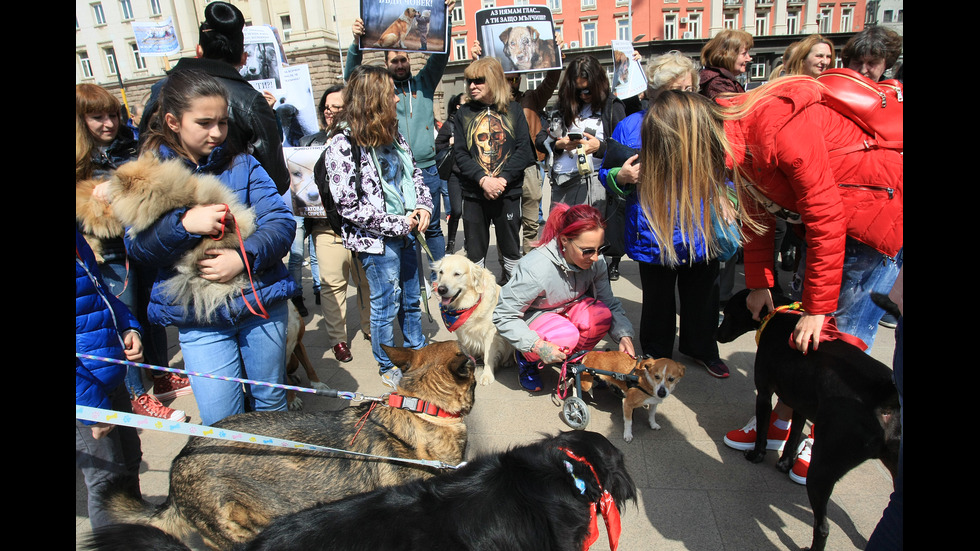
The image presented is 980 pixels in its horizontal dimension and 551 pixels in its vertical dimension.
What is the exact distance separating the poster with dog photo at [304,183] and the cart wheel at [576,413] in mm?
2886

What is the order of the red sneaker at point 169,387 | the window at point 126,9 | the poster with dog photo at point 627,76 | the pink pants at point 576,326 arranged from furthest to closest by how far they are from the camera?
the window at point 126,9, the poster with dog photo at point 627,76, the red sneaker at point 169,387, the pink pants at point 576,326

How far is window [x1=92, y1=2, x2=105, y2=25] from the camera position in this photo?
37.6 m

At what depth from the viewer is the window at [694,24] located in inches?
1503

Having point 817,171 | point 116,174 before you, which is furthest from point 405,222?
point 817,171

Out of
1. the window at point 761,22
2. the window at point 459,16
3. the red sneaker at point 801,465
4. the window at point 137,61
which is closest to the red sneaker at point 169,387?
the red sneaker at point 801,465

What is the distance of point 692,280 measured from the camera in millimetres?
3574

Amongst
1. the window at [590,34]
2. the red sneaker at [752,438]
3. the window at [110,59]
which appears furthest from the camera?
the window at [590,34]

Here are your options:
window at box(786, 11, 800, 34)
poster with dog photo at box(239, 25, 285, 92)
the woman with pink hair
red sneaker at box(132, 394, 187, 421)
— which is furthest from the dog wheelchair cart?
window at box(786, 11, 800, 34)

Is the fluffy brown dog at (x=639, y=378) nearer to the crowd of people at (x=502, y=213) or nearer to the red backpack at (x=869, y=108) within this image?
the crowd of people at (x=502, y=213)

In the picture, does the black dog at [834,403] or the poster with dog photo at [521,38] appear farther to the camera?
the poster with dog photo at [521,38]

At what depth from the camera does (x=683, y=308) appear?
12.3ft

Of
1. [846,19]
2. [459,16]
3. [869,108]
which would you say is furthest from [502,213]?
[846,19]

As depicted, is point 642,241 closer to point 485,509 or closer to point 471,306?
point 471,306
